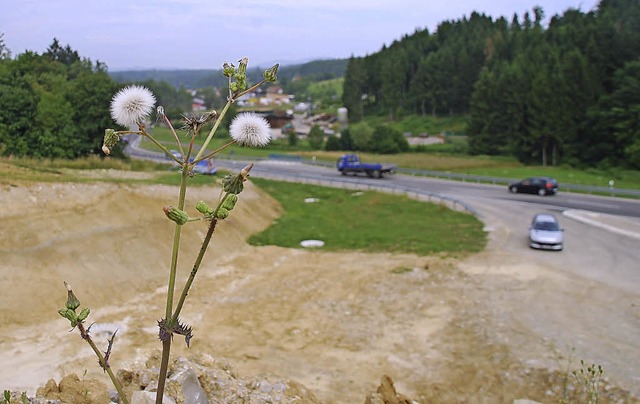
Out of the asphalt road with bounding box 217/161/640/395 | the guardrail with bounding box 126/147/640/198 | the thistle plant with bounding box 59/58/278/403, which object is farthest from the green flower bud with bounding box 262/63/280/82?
the guardrail with bounding box 126/147/640/198

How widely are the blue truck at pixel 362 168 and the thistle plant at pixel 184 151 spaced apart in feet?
149

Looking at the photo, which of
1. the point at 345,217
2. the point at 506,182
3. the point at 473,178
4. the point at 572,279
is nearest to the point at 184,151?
the point at 572,279

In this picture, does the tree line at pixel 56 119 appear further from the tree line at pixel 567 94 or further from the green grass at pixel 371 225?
the tree line at pixel 567 94

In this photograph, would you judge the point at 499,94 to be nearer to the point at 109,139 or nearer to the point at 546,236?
the point at 546,236

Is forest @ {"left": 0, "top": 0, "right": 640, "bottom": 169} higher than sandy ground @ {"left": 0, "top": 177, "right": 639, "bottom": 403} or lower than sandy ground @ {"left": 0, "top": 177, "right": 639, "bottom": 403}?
higher

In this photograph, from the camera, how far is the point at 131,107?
12.9ft

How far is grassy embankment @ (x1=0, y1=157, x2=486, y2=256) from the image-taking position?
2514cm

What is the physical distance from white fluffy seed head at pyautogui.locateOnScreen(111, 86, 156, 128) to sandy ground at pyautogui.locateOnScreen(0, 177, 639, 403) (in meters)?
9.75

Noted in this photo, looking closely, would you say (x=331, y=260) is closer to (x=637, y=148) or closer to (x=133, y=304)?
(x=133, y=304)

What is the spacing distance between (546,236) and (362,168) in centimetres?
2600

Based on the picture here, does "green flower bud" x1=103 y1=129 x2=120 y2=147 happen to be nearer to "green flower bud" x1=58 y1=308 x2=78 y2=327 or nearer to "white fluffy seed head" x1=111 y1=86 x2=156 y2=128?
"white fluffy seed head" x1=111 y1=86 x2=156 y2=128

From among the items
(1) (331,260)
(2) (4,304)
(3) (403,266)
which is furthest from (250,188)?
(2) (4,304)

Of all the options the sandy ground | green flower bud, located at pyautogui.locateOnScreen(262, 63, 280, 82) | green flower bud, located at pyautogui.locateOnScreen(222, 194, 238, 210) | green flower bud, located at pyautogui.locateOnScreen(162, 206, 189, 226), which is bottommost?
the sandy ground

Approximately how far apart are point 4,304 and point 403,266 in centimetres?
1402
